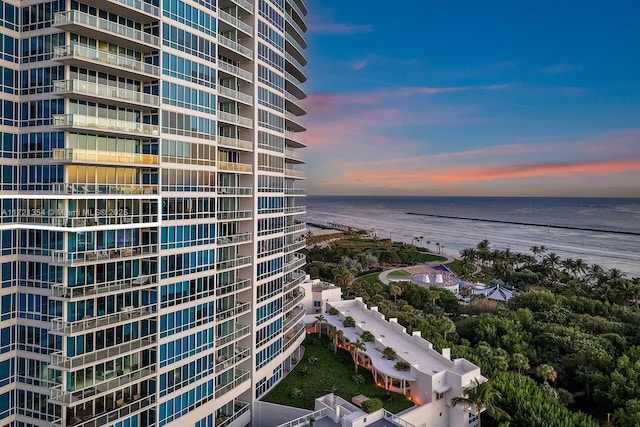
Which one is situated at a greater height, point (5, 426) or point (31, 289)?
point (31, 289)

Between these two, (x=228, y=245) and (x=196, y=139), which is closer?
(x=196, y=139)

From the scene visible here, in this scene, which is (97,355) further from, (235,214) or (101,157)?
(235,214)

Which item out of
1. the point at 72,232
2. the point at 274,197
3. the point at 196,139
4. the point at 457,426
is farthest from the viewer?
the point at 274,197

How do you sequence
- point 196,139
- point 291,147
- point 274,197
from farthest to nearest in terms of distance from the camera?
1. point 291,147
2. point 274,197
3. point 196,139

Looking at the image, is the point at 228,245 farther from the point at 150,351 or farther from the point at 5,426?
the point at 5,426

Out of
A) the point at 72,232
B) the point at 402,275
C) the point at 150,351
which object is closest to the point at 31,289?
the point at 72,232

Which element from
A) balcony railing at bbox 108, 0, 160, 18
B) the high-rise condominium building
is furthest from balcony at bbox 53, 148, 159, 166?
balcony railing at bbox 108, 0, 160, 18
